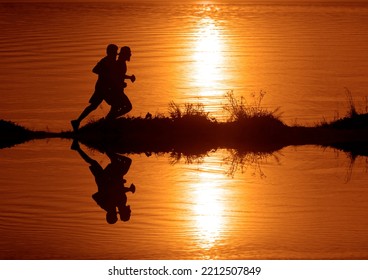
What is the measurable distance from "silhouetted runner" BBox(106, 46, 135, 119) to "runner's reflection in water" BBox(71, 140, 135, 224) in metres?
2.14

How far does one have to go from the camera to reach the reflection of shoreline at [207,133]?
13219 mm

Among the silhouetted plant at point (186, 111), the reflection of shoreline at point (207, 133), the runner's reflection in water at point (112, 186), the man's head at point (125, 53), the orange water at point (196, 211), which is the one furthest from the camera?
the man's head at point (125, 53)

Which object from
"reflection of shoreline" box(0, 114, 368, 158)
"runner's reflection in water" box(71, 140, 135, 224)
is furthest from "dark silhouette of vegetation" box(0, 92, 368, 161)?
"runner's reflection in water" box(71, 140, 135, 224)

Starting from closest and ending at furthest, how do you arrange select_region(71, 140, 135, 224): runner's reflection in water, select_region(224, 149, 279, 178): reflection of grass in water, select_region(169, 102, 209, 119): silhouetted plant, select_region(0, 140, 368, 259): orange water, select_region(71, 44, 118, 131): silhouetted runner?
1. select_region(0, 140, 368, 259): orange water
2. select_region(71, 140, 135, 224): runner's reflection in water
3. select_region(224, 149, 279, 178): reflection of grass in water
4. select_region(169, 102, 209, 119): silhouetted plant
5. select_region(71, 44, 118, 131): silhouetted runner

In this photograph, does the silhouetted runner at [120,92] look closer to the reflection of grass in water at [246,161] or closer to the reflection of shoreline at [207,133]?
Result: the reflection of shoreline at [207,133]

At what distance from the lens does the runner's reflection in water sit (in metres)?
7.87

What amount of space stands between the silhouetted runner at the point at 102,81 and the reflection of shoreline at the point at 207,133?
20cm

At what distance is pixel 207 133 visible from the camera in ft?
44.3

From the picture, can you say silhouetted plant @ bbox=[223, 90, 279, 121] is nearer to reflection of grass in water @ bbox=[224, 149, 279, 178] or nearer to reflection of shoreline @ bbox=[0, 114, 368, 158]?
reflection of shoreline @ bbox=[0, 114, 368, 158]

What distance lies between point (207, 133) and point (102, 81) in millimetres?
1816

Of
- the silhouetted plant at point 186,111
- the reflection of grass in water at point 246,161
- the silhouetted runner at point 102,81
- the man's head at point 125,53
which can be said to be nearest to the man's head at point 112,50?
the silhouetted runner at point 102,81

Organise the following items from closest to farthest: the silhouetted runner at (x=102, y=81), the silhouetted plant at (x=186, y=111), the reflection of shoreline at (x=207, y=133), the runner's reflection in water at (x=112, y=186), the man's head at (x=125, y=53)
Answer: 1. the runner's reflection in water at (x=112, y=186)
2. the reflection of shoreline at (x=207, y=133)
3. the silhouetted plant at (x=186, y=111)
4. the silhouetted runner at (x=102, y=81)
5. the man's head at (x=125, y=53)

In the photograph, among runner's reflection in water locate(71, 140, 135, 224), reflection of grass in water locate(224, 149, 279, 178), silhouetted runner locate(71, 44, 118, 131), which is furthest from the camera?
silhouetted runner locate(71, 44, 118, 131)

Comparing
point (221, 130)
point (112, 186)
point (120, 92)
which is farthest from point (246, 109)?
point (112, 186)
